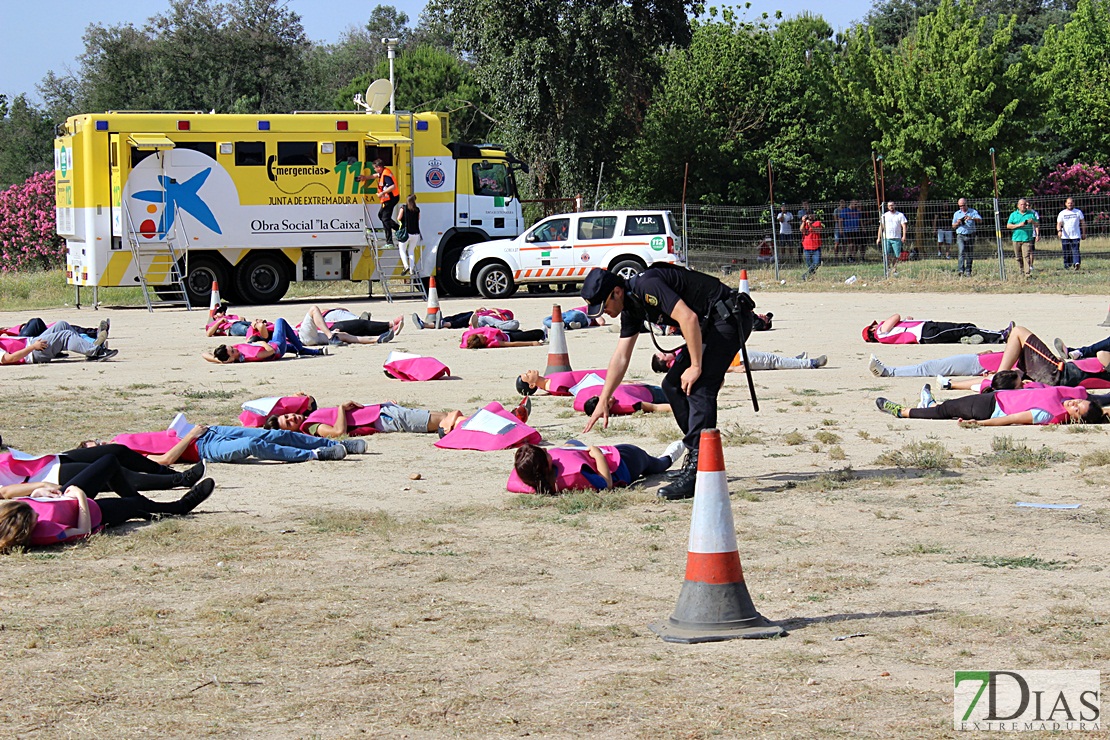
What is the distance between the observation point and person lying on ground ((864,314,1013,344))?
52.4 ft

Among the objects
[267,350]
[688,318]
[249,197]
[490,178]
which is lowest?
[267,350]

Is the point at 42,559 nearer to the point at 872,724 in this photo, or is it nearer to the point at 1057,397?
the point at 872,724

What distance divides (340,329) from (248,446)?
8.83m

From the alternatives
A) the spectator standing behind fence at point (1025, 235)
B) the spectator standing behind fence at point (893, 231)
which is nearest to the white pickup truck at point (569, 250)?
the spectator standing behind fence at point (893, 231)

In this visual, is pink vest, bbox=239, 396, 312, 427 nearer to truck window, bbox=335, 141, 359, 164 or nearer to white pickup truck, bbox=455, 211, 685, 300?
white pickup truck, bbox=455, 211, 685, 300

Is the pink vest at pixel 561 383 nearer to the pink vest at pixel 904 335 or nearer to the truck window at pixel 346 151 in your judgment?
the pink vest at pixel 904 335

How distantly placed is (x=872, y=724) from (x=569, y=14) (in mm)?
32531

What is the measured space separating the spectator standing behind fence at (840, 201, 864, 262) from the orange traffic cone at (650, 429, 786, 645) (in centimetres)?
2804

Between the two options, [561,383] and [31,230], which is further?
[31,230]

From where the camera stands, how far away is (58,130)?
27.8m

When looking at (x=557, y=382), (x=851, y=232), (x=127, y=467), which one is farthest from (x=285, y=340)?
(x=851, y=232)

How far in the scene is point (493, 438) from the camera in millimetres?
10156

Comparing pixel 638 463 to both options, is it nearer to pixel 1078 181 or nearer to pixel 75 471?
pixel 75 471

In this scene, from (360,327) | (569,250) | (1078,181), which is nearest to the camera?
(360,327)
